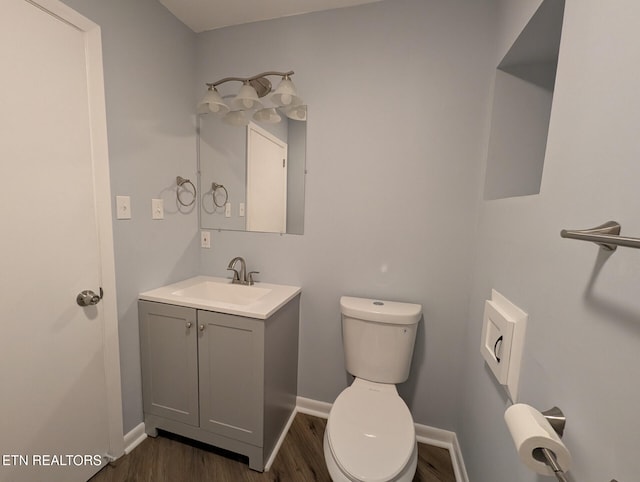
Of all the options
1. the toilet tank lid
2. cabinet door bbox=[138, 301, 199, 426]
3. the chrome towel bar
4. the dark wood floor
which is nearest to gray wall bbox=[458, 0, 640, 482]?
the chrome towel bar

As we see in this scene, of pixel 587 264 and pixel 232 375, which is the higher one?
pixel 587 264

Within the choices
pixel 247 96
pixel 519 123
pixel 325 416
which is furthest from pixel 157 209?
pixel 519 123

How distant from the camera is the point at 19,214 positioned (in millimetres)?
1024

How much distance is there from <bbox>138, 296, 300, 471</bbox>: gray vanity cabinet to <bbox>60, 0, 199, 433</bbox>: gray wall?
13cm

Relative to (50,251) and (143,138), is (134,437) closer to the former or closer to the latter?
(50,251)

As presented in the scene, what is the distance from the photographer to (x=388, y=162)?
1.54 metres

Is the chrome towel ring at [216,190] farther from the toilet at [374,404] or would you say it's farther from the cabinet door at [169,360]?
the toilet at [374,404]

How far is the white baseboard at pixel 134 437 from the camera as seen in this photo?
1478 mm

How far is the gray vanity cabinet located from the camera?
1337 millimetres

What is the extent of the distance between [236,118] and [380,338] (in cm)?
155

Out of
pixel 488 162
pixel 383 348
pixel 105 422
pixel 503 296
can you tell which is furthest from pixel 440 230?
pixel 105 422

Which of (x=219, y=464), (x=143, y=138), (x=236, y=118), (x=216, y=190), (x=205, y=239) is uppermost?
(x=236, y=118)

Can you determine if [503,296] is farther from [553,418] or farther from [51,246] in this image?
[51,246]

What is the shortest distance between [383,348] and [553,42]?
1.48 meters
